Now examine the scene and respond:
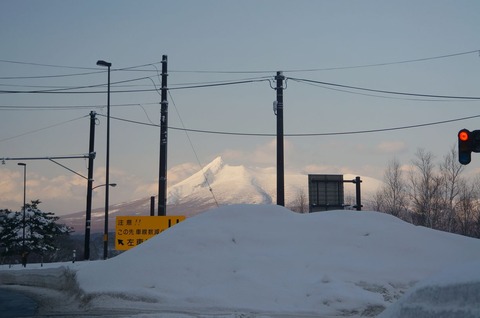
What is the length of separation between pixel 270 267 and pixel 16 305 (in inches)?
330

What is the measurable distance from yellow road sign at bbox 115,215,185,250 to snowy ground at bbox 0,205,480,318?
10318mm

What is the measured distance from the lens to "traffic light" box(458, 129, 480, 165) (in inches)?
655

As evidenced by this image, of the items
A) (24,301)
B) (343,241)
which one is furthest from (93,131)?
(343,241)

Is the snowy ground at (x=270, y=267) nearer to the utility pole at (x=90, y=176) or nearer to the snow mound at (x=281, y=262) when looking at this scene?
the snow mound at (x=281, y=262)

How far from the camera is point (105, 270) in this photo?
21297 millimetres

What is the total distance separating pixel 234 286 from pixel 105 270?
5.51 metres

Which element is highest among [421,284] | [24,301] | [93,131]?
[93,131]

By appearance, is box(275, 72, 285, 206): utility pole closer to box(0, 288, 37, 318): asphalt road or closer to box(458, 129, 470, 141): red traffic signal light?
box(0, 288, 37, 318): asphalt road

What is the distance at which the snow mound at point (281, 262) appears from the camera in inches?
669

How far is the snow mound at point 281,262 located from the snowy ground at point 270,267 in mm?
31

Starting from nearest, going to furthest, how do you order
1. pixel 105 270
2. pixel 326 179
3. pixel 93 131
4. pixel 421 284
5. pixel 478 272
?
pixel 478 272 < pixel 421 284 < pixel 105 270 < pixel 326 179 < pixel 93 131

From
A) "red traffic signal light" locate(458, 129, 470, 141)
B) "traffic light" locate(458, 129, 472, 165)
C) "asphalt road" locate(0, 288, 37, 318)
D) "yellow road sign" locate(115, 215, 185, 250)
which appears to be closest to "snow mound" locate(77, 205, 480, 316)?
"asphalt road" locate(0, 288, 37, 318)

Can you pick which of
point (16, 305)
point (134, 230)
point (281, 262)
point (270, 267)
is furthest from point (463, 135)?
point (134, 230)

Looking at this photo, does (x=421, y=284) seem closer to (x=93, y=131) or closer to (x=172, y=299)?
(x=172, y=299)
